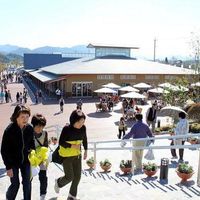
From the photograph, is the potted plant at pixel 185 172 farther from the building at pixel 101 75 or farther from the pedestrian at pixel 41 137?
the building at pixel 101 75

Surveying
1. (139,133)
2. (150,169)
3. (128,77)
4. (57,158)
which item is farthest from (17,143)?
(128,77)

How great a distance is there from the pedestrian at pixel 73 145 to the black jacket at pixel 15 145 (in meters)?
0.67

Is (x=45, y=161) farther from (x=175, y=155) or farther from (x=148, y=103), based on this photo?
(x=148, y=103)

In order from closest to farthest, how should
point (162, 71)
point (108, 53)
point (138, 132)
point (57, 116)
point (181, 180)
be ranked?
point (181, 180), point (138, 132), point (57, 116), point (162, 71), point (108, 53)

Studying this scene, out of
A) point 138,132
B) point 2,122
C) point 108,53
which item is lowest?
point 2,122

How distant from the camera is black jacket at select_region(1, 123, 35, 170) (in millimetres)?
4730

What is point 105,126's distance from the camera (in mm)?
22750

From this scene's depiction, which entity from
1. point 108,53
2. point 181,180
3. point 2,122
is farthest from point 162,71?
point 181,180

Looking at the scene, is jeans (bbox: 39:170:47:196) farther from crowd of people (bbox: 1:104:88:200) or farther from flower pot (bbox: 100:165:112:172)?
flower pot (bbox: 100:165:112:172)

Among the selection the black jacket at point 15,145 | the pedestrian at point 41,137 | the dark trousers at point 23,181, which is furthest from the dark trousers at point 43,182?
the black jacket at point 15,145

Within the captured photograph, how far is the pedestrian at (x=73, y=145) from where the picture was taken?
5.27 metres

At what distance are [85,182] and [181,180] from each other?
6.52 feet

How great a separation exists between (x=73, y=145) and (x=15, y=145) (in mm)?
991

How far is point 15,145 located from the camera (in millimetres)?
4766
